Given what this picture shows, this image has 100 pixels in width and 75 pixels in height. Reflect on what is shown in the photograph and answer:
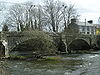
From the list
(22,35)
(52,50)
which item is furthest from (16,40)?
(52,50)

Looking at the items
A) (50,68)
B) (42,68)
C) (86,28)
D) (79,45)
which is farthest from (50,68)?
(86,28)

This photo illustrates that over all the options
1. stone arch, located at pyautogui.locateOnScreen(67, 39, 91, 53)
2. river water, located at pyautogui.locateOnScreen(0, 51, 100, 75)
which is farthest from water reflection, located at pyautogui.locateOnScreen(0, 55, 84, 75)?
stone arch, located at pyautogui.locateOnScreen(67, 39, 91, 53)

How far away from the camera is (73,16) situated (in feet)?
213

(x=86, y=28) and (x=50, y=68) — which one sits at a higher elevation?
(x=86, y=28)

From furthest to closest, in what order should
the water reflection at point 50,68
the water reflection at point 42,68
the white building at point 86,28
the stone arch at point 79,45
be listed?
the white building at point 86,28, the stone arch at point 79,45, the water reflection at point 42,68, the water reflection at point 50,68

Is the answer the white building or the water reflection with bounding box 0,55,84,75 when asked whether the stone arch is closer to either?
the white building

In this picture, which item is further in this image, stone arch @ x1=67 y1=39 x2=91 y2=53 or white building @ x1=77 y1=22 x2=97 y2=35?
white building @ x1=77 y1=22 x2=97 y2=35

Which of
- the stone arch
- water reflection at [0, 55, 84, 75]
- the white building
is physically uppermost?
the white building

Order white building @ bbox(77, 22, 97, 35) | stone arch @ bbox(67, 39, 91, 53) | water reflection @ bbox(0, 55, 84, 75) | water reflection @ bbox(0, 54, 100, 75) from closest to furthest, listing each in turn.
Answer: water reflection @ bbox(0, 54, 100, 75)
water reflection @ bbox(0, 55, 84, 75)
stone arch @ bbox(67, 39, 91, 53)
white building @ bbox(77, 22, 97, 35)

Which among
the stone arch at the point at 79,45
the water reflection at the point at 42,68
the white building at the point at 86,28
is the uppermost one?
the white building at the point at 86,28

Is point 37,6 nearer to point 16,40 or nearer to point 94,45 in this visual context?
point 94,45

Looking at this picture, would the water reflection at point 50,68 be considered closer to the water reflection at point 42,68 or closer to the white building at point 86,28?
the water reflection at point 42,68

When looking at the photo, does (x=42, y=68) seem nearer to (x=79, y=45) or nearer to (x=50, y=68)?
(x=50, y=68)

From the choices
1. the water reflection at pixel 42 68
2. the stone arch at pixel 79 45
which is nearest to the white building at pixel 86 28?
the stone arch at pixel 79 45
